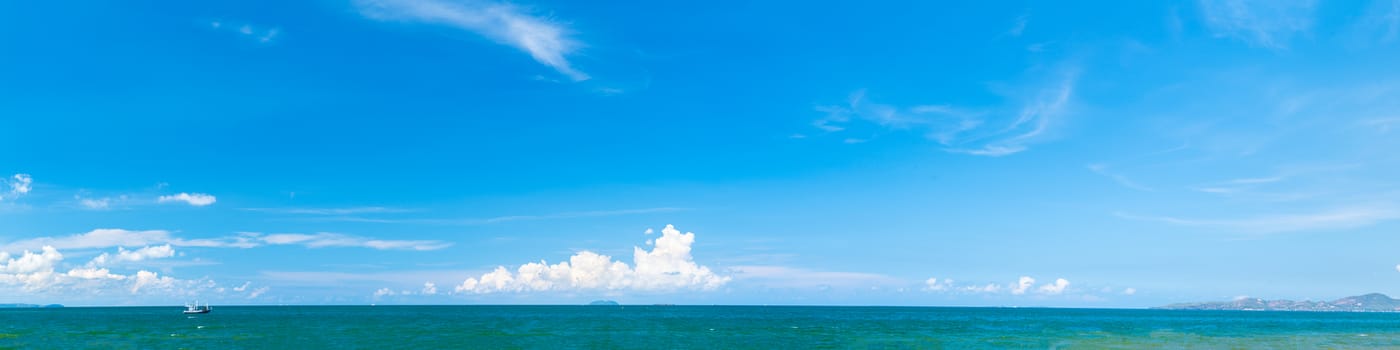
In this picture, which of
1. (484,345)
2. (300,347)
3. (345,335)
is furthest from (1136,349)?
(345,335)

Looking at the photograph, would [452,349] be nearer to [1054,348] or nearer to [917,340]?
[917,340]

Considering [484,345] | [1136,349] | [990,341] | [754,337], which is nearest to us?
[1136,349]

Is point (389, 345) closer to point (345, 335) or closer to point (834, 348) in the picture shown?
point (345, 335)

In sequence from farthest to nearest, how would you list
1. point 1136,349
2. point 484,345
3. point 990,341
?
point 990,341 < point 484,345 < point 1136,349

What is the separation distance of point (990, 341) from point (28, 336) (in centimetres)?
13176

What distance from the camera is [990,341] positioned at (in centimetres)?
10631

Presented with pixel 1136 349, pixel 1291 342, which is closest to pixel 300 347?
pixel 1136 349

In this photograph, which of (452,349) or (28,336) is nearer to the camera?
(452,349)

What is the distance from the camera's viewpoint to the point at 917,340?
10756 centimetres

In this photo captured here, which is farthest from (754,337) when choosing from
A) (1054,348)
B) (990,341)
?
(1054,348)

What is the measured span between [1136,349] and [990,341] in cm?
1978

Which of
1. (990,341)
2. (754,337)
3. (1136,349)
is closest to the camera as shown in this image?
(1136,349)

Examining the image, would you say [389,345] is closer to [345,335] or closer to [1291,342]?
→ [345,335]

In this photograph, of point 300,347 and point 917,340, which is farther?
point 917,340
